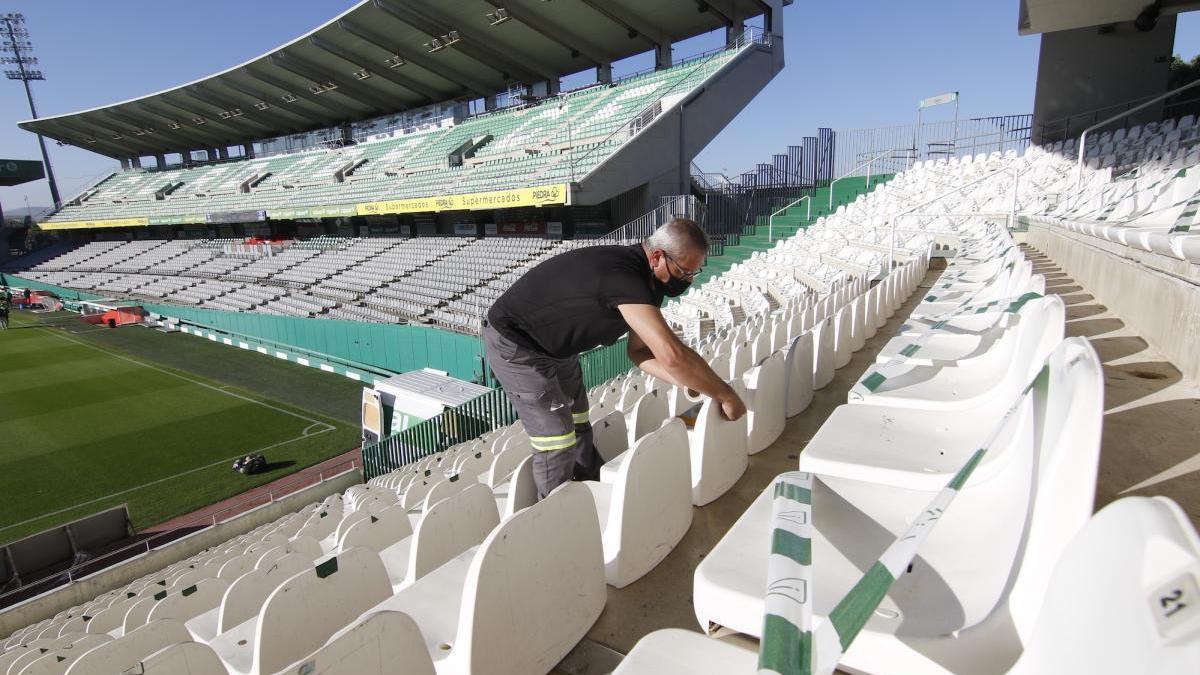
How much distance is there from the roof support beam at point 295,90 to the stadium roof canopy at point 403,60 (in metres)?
0.08

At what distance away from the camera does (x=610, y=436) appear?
125 inches

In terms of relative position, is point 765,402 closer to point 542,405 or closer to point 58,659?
point 542,405

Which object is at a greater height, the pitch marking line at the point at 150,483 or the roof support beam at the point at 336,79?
the roof support beam at the point at 336,79

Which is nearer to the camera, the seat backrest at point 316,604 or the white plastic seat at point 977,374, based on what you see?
the white plastic seat at point 977,374

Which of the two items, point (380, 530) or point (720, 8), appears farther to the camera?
point (720, 8)

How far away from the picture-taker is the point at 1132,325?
10.6 feet

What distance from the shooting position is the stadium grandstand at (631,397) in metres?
1.07

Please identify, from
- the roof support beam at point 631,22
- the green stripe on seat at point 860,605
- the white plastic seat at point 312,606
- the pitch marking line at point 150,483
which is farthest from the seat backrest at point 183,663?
the roof support beam at point 631,22

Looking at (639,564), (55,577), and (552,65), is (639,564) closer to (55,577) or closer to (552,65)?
(55,577)

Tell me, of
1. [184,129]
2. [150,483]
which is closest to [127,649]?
[150,483]

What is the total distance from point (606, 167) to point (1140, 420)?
55.0 feet

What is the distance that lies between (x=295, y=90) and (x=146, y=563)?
1198 inches

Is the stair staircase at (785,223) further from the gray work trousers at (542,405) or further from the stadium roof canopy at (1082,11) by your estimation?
the gray work trousers at (542,405)

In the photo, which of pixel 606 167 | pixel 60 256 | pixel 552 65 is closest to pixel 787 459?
pixel 606 167
